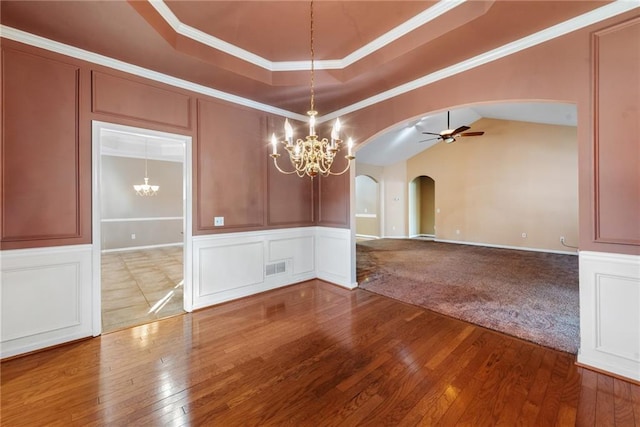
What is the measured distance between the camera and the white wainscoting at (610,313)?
197 cm

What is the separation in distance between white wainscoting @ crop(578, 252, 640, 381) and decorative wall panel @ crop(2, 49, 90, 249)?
15.6ft

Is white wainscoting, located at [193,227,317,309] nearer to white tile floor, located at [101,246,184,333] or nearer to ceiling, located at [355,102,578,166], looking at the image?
white tile floor, located at [101,246,184,333]

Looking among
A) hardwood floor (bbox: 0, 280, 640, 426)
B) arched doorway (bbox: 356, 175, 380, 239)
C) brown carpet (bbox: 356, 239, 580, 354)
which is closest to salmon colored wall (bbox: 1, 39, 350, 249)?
hardwood floor (bbox: 0, 280, 640, 426)

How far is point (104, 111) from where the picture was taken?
8.98 feet

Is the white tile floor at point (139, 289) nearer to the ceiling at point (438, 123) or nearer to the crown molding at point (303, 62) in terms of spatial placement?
the crown molding at point (303, 62)

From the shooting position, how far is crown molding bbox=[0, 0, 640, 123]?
2.09m

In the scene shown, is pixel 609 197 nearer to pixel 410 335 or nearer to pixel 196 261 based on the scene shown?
pixel 410 335

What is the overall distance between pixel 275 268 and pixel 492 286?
3589 mm

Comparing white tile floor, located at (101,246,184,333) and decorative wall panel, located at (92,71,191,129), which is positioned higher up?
Answer: decorative wall panel, located at (92,71,191,129)

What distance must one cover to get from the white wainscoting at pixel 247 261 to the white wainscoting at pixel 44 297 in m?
1.09

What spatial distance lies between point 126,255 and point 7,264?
18.2 feet

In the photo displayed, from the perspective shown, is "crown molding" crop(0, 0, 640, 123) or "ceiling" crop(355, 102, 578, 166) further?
"ceiling" crop(355, 102, 578, 166)

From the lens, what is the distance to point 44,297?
2457mm

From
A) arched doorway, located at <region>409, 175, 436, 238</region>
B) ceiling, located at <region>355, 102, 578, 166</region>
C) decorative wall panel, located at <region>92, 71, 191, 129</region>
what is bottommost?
arched doorway, located at <region>409, 175, 436, 238</region>
